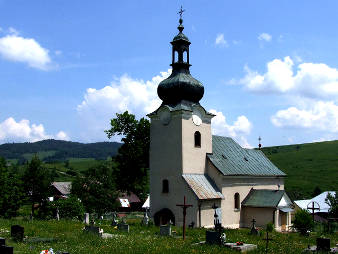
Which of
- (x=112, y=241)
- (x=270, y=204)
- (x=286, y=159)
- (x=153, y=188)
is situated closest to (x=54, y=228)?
(x=112, y=241)

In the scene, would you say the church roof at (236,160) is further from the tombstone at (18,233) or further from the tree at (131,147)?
the tombstone at (18,233)

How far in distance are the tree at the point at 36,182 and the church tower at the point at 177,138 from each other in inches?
995

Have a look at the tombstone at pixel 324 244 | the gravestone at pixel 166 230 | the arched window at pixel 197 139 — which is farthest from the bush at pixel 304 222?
the gravestone at pixel 166 230

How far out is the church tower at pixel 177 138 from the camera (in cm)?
3016

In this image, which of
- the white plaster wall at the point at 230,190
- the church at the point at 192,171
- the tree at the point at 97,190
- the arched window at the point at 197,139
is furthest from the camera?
the tree at the point at 97,190

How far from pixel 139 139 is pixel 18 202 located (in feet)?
48.2

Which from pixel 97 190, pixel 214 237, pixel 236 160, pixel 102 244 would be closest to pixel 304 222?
pixel 236 160

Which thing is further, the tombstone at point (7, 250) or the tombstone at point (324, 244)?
the tombstone at point (324, 244)

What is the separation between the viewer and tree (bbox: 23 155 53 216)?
52000 millimetres

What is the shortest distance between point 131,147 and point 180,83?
1289 centimetres

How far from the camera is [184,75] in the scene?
31.5 m

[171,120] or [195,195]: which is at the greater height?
[171,120]

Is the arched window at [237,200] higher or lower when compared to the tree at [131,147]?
lower

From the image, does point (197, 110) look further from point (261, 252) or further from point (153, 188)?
point (261, 252)
